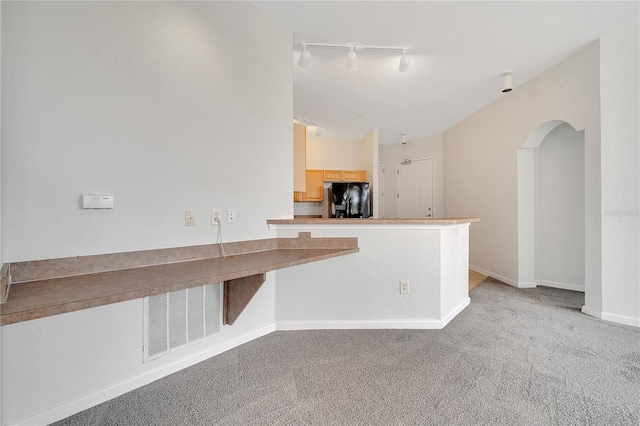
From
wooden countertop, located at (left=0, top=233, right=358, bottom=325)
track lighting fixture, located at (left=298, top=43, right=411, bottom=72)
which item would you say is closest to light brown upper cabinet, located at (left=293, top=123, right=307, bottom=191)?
track lighting fixture, located at (left=298, top=43, right=411, bottom=72)

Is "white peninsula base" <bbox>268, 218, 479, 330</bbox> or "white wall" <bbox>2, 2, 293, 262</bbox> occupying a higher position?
"white wall" <bbox>2, 2, 293, 262</bbox>

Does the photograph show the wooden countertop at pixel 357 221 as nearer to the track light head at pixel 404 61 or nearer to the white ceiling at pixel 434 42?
the track light head at pixel 404 61

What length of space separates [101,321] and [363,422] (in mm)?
1531

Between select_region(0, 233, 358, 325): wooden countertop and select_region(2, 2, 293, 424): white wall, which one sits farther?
select_region(2, 2, 293, 424): white wall

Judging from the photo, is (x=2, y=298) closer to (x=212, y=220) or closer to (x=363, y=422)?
(x=212, y=220)

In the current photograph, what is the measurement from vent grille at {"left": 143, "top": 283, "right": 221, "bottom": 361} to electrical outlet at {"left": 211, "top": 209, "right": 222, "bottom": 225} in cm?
48

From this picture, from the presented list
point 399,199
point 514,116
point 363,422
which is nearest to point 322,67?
point 514,116

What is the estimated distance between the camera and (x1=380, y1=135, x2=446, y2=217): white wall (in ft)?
20.5

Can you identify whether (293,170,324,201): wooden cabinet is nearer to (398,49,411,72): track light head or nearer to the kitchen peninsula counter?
(398,49,411,72): track light head

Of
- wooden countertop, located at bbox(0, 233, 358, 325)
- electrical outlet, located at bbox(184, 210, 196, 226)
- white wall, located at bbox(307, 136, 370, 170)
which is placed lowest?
wooden countertop, located at bbox(0, 233, 358, 325)

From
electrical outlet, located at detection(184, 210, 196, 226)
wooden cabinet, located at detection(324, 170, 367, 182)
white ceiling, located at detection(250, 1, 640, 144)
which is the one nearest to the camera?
electrical outlet, located at detection(184, 210, 196, 226)

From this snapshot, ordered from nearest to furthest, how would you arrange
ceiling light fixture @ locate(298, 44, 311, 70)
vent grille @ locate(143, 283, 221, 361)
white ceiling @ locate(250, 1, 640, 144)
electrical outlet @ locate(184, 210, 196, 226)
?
vent grille @ locate(143, 283, 221, 361)
electrical outlet @ locate(184, 210, 196, 226)
white ceiling @ locate(250, 1, 640, 144)
ceiling light fixture @ locate(298, 44, 311, 70)

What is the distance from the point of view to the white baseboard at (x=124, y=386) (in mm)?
1439

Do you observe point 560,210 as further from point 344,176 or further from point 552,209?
point 344,176
